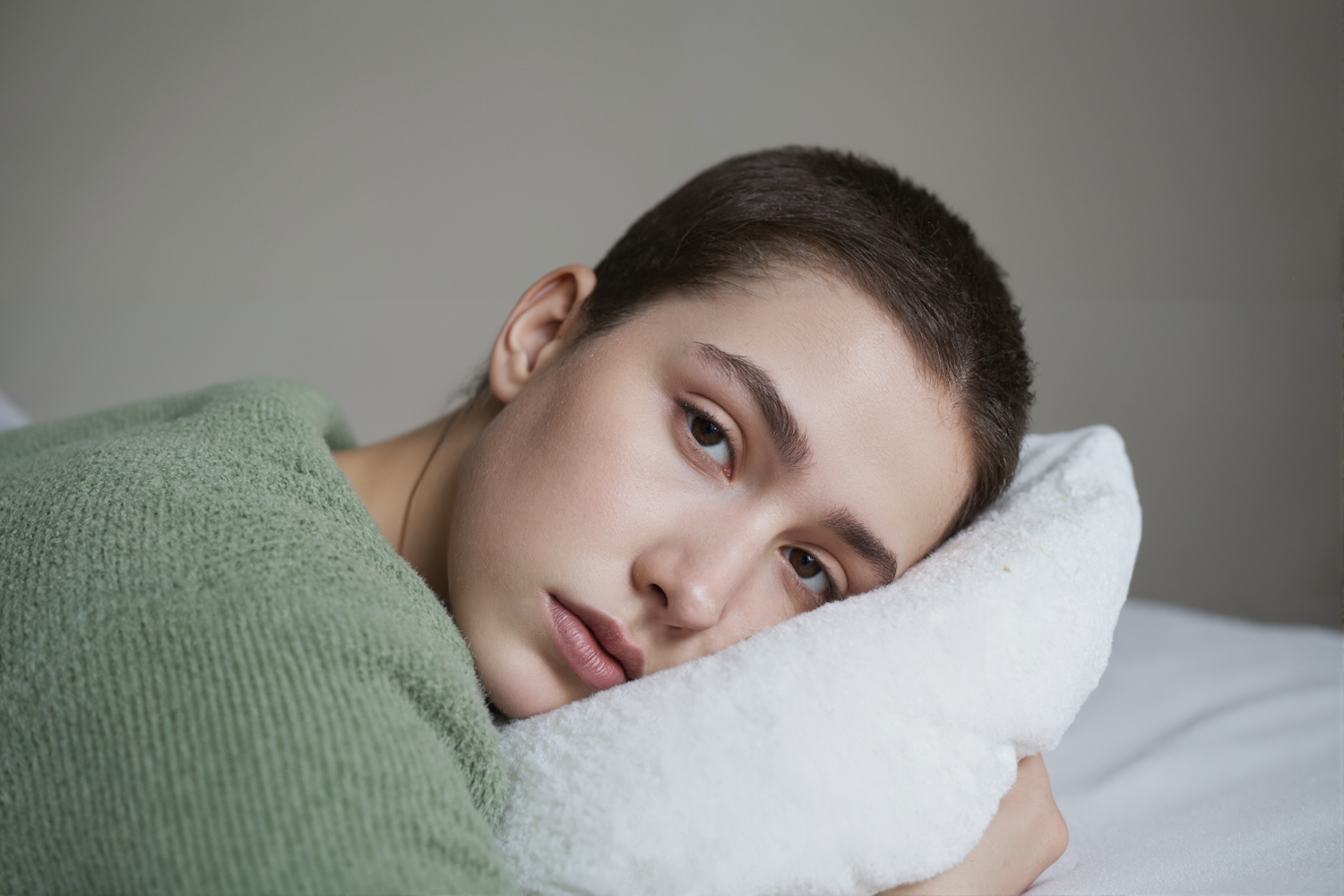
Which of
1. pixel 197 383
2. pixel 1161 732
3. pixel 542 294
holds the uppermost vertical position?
pixel 542 294

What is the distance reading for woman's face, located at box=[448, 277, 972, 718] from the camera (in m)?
0.74

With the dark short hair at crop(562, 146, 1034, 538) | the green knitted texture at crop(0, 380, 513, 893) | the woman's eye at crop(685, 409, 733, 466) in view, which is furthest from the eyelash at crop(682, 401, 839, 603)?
the green knitted texture at crop(0, 380, 513, 893)

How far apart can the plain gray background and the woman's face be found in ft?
4.23

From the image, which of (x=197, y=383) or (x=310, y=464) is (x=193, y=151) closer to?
(x=197, y=383)

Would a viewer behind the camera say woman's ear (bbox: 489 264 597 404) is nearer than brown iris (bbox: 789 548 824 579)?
No

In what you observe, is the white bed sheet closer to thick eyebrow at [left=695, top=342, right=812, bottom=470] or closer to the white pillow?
the white pillow

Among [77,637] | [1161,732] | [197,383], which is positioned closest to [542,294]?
[77,637]

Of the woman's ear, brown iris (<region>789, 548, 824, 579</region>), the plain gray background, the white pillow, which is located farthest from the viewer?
the plain gray background

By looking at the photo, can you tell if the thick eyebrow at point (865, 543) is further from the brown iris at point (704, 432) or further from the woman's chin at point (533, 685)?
the woman's chin at point (533, 685)

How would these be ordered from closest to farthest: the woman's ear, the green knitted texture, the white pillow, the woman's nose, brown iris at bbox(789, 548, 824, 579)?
the green knitted texture < the white pillow < the woman's nose < brown iris at bbox(789, 548, 824, 579) < the woman's ear

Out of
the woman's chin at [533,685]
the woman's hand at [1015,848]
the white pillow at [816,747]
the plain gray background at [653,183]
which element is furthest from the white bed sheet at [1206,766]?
the plain gray background at [653,183]

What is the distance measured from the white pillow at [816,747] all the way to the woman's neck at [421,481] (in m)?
0.30

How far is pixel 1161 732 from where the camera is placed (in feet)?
3.57

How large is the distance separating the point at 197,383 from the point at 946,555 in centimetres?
184
